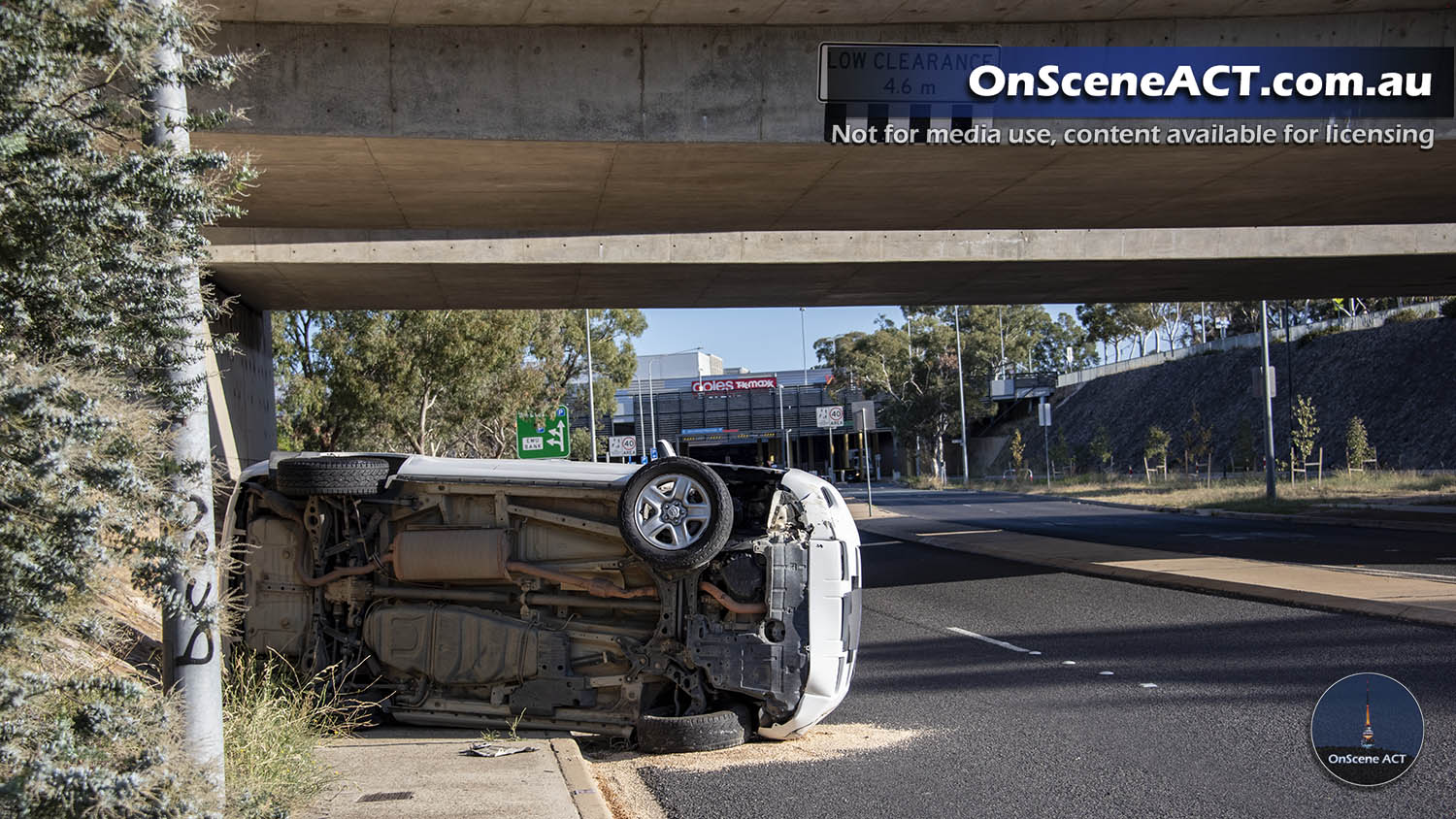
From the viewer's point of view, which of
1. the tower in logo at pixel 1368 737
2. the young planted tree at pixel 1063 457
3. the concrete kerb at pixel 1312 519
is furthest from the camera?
the young planted tree at pixel 1063 457

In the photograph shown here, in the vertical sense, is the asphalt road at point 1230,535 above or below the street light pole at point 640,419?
below

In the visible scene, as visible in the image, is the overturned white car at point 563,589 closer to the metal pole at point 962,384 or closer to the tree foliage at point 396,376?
the tree foliage at point 396,376

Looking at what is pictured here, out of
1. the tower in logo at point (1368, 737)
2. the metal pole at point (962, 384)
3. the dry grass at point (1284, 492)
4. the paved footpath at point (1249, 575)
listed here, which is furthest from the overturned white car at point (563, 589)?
the metal pole at point (962, 384)

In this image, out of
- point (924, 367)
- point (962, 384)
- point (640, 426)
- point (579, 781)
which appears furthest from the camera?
point (924, 367)

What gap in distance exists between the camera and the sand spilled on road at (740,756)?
696 centimetres

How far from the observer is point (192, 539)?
185 inches

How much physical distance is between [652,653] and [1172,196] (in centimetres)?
1040

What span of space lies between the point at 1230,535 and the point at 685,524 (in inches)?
705

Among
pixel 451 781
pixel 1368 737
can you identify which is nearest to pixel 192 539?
pixel 451 781

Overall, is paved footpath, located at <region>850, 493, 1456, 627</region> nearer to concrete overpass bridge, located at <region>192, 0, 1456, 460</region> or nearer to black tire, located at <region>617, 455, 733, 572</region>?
concrete overpass bridge, located at <region>192, 0, 1456, 460</region>

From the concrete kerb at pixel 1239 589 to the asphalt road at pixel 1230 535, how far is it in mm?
1879

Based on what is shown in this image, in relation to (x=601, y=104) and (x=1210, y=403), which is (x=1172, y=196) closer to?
(x=601, y=104)

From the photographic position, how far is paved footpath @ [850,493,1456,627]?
11703 millimetres

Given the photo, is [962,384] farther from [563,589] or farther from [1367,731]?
[1367,731]
